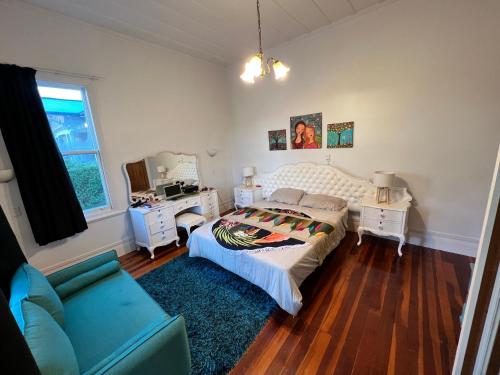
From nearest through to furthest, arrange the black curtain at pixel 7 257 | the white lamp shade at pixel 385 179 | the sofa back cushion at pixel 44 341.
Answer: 1. the sofa back cushion at pixel 44 341
2. the black curtain at pixel 7 257
3. the white lamp shade at pixel 385 179

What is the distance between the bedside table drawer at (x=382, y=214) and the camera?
2572 millimetres

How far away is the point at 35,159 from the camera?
89.0 inches

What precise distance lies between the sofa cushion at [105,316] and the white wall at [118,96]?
137cm

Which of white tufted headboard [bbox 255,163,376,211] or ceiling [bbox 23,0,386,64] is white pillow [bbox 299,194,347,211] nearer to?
white tufted headboard [bbox 255,163,376,211]

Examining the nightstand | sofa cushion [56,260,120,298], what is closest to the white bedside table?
the nightstand

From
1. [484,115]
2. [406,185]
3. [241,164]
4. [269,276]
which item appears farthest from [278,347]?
[241,164]

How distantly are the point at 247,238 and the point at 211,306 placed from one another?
76cm

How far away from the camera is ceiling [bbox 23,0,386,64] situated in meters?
2.32

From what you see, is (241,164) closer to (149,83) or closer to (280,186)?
(280,186)

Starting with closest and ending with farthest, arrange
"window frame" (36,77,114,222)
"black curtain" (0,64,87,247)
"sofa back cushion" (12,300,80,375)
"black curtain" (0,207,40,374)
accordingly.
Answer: "black curtain" (0,207,40,374) < "sofa back cushion" (12,300,80,375) < "black curtain" (0,64,87,247) < "window frame" (36,77,114,222)

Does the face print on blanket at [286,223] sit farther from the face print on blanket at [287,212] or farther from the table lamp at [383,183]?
the table lamp at [383,183]

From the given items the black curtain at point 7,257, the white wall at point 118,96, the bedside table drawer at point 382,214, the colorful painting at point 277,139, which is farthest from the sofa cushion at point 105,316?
the colorful painting at point 277,139

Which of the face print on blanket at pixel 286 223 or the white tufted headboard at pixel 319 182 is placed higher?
the white tufted headboard at pixel 319 182

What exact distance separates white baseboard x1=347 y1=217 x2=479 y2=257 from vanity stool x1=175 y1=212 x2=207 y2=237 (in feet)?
10.2
